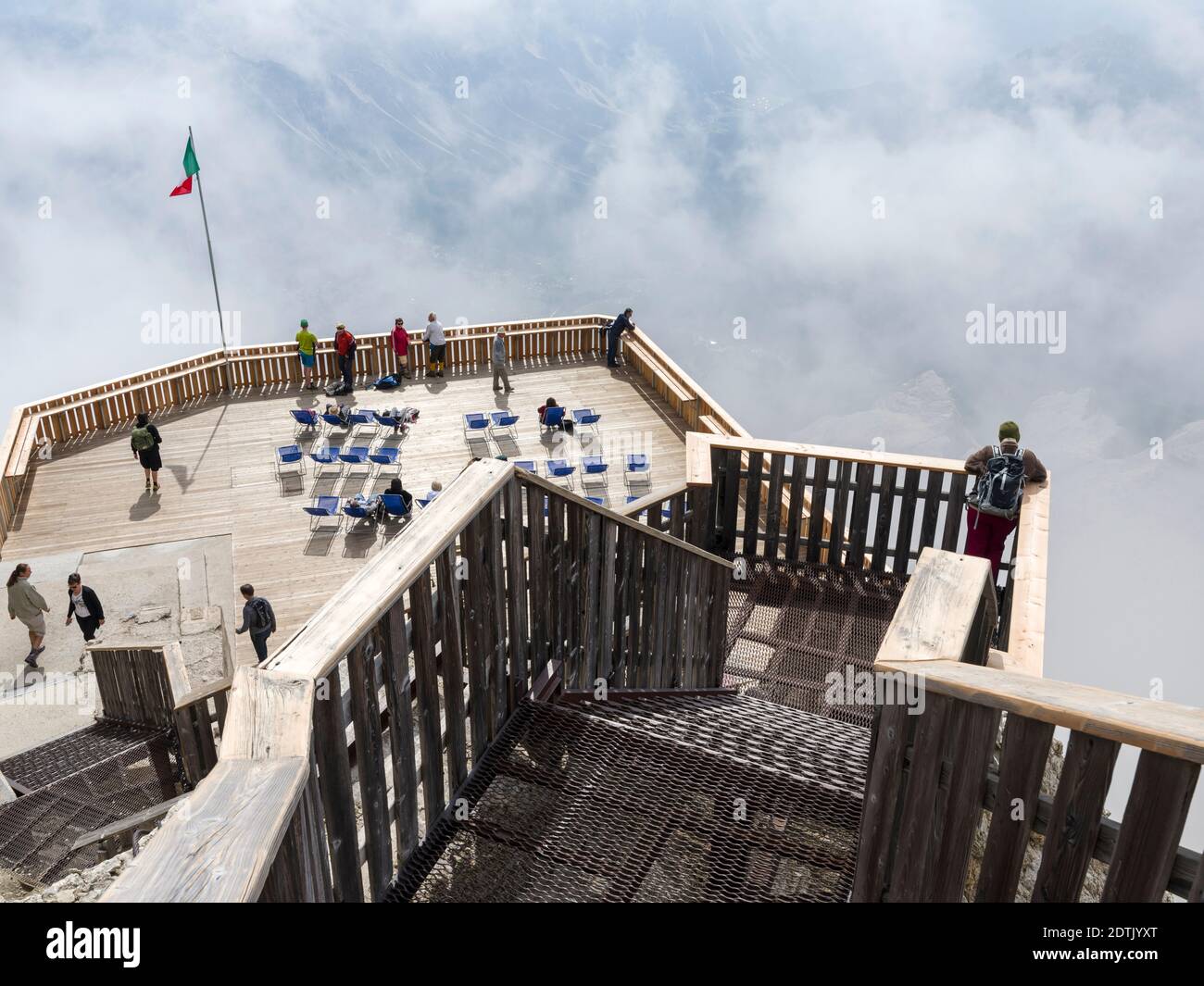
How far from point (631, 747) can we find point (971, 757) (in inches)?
65.3

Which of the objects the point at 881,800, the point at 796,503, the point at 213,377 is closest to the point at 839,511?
the point at 796,503

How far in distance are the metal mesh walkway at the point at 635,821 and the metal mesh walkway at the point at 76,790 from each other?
461 centimetres

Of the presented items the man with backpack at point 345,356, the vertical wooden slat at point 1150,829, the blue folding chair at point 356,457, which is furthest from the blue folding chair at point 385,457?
the vertical wooden slat at point 1150,829

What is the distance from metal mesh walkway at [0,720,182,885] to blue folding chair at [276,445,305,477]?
21.7 ft

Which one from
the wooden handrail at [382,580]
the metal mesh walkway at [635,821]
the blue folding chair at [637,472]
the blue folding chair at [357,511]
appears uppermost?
the wooden handrail at [382,580]

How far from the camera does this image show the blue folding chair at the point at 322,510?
14070 mm

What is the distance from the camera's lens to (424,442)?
16969 mm

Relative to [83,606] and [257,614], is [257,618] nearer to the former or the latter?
[257,614]

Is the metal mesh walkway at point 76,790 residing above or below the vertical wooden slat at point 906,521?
below

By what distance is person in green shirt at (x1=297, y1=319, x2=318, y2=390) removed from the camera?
18.5 metres

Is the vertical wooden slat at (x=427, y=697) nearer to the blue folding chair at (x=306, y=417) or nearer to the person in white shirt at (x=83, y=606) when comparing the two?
the person in white shirt at (x=83, y=606)

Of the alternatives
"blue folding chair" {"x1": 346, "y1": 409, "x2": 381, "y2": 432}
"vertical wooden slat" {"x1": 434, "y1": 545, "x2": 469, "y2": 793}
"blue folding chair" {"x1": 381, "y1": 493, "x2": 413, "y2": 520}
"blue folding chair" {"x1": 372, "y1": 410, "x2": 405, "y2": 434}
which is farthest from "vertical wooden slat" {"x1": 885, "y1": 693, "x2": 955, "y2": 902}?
"blue folding chair" {"x1": 346, "y1": 409, "x2": 381, "y2": 432}

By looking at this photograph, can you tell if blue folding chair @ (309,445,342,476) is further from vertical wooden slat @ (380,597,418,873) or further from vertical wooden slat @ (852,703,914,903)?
vertical wooden slat @ (852,703,914,903)
